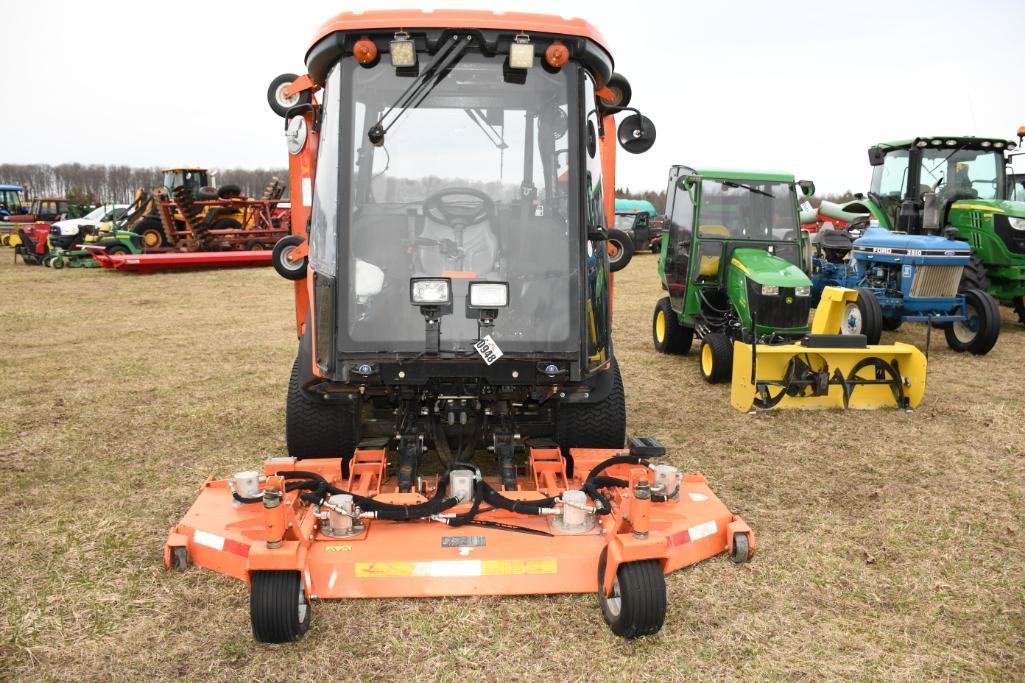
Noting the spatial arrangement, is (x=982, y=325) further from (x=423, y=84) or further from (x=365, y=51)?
(x=365, y=51)

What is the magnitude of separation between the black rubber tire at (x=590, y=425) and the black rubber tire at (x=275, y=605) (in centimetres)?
167

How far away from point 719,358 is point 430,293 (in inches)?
163

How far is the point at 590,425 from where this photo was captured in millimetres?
3945

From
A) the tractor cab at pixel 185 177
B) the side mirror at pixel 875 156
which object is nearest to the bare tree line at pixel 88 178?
the tractor cab at pixel 185 177

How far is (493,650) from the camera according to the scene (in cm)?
264

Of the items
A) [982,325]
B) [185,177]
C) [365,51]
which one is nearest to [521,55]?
[365,51]

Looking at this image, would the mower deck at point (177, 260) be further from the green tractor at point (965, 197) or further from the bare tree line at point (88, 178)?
the bare tree line at point (88, 178)

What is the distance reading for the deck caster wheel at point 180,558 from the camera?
10.1ft

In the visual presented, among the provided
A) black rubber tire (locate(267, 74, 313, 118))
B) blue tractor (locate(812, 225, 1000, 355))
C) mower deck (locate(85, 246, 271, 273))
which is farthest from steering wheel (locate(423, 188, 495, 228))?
mower deck (locate(85, 246, 271, 273))

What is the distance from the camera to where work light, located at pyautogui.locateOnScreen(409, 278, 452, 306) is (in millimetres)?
3070

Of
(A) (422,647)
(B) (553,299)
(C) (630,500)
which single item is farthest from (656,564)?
(B) (553,299)

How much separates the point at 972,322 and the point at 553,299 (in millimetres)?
6940

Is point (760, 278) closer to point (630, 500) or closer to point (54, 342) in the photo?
point (630, 500)

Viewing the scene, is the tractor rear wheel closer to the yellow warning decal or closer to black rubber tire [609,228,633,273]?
black rubber tire [609,228,633,273]
